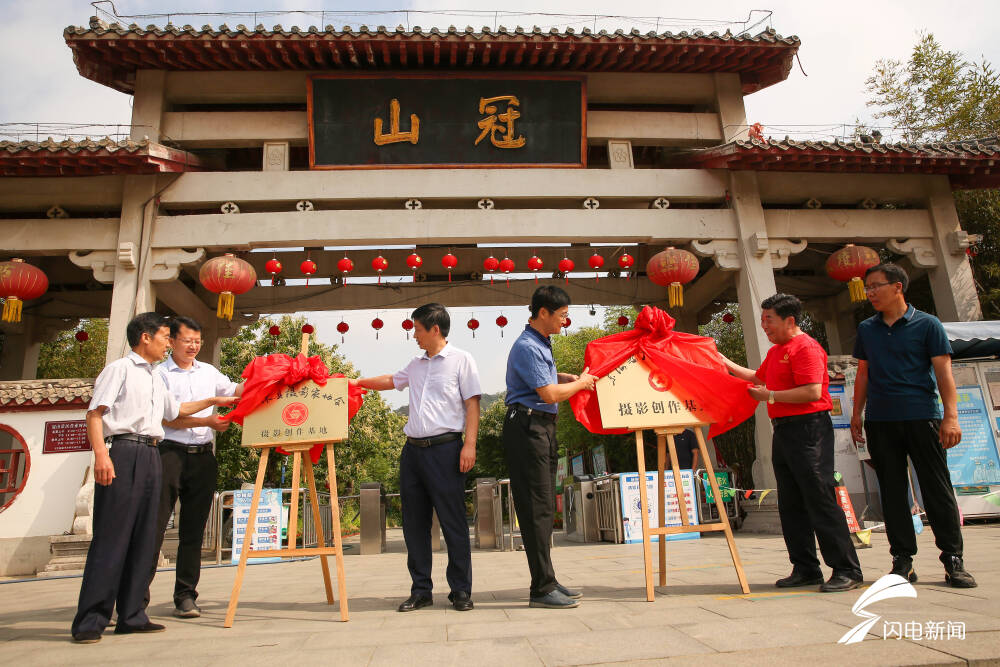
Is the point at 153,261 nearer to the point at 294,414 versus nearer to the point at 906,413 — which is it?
the point at 294,414

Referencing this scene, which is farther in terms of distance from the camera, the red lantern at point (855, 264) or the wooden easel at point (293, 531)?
the red lantern at point (855, 264)

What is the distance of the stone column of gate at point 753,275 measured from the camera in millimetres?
8828

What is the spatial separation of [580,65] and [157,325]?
796 centimetres

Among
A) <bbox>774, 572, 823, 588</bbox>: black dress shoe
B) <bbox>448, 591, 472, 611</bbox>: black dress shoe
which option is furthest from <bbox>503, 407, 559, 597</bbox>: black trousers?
<bbox>774, 572, 823, 588</bbox>: black dress shoe

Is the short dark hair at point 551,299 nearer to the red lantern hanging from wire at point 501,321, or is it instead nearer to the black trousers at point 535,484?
the black trousers at point 535,484

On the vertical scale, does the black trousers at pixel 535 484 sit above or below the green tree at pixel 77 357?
below

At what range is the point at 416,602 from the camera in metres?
3.49

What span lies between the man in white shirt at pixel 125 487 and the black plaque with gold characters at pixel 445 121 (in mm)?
6429

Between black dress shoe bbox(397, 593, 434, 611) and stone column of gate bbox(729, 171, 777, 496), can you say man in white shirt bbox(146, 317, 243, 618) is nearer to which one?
black dress shoe bbox(397, 593, 434, 611)

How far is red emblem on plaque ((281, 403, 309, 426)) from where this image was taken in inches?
145

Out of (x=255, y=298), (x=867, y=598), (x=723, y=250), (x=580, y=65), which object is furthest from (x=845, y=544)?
(x=255, y=298)

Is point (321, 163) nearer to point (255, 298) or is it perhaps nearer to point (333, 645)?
point (255, 298)

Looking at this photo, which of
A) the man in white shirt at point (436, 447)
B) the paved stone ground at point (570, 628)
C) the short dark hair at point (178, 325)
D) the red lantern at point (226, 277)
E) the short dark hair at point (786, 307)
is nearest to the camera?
the paved stone ground at point (570, 628)

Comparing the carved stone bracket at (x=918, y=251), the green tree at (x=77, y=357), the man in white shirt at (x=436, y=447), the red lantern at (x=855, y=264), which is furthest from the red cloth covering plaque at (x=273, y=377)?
the green tree at (x=77, y=357)
